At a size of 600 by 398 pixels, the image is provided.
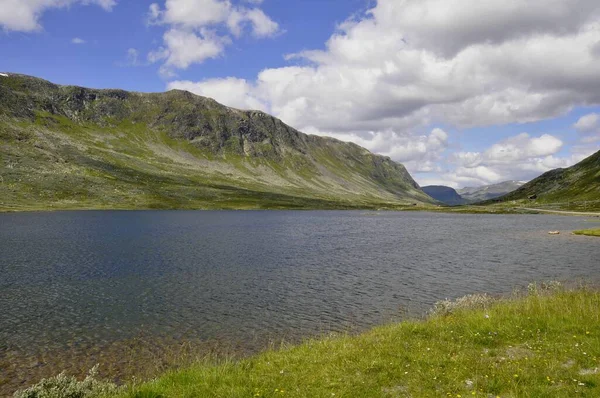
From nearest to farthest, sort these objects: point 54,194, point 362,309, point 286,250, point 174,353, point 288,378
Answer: point 288,378, point 174,353, point 362,309, point 286,250, point 54,194

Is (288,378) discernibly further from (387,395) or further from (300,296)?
(300,296)

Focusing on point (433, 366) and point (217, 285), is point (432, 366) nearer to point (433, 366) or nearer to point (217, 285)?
point (433, 366)

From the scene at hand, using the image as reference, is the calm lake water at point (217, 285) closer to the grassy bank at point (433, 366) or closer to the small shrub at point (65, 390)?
the small shrub at point (65, 390)

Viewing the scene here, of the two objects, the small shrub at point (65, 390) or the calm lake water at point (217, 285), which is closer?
the small shrub at point (65, 390)

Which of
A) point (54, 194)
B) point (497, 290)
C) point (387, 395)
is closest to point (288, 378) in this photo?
point (387, 395)

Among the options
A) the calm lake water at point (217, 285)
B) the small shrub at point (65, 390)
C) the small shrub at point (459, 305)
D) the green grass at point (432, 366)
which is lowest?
the calm lake water at point (217, 285)

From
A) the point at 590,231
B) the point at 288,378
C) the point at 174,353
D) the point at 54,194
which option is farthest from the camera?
the point at 54,194

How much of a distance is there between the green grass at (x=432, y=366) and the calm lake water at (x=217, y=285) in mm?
10981

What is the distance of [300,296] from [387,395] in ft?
95.5

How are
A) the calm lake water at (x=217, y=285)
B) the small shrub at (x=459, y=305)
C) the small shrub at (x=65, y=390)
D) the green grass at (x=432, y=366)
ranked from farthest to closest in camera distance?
the calm lake water at (x=217, y=285)
the small shrub at (x=459, y=305)
the small shrub at (x=65, y=390)
the green grass at (x=432, y=366)

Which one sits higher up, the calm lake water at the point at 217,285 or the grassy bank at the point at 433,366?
the grassy bank at the point at 433,366

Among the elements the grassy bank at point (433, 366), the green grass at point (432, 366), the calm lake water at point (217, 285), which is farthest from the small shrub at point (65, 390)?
the calm lake water at point (217, 285)

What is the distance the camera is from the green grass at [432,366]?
13.6 metres

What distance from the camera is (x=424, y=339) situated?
1880cm
